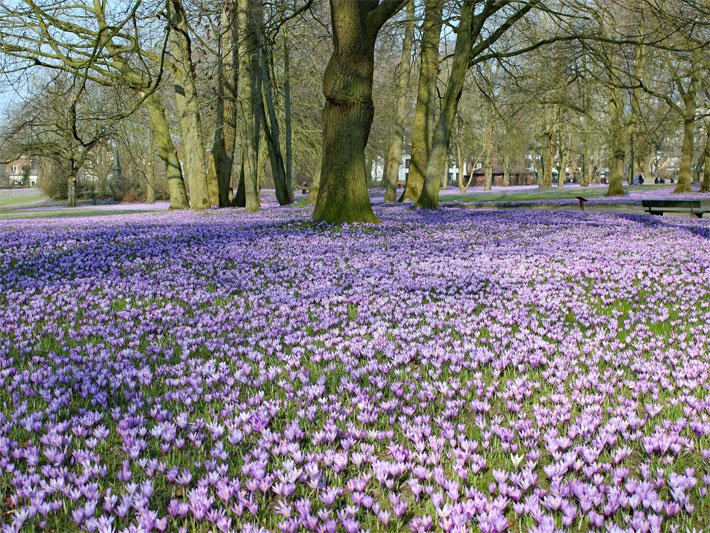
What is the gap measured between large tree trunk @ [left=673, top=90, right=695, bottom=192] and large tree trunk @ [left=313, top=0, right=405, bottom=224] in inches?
A: 1093

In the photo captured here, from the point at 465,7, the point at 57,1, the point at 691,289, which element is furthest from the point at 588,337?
the point at 57,1

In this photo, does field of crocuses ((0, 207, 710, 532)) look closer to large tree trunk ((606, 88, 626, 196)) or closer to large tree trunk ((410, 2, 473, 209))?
large tree trunk ((410, 2, 473, 209))

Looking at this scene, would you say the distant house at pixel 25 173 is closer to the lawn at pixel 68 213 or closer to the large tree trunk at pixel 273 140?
the lawn at pixel 68 213

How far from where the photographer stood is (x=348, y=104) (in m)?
11.6

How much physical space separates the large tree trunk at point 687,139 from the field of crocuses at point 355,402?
30.9 meters

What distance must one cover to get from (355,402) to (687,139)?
37.8 m

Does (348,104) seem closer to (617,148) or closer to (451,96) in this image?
(451,96)

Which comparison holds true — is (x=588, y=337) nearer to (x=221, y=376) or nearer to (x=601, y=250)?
(x=221, y=376)

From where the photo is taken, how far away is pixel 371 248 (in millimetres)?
9141

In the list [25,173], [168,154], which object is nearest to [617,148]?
[168,154]

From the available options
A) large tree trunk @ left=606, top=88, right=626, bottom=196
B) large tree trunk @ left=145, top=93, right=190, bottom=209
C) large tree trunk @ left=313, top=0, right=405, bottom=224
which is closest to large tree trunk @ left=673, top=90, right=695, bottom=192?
large tree trunk @ left=606, top=88, right=626, bottom=196

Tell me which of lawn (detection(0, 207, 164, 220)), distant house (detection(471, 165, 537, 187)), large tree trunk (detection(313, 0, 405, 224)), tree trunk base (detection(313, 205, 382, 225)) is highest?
distant house (detection(471, 165, 537, 187))

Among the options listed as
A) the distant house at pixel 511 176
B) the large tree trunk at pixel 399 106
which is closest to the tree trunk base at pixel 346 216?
the large tree trunk at pixel 399 106

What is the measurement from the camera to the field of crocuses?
81.7 inches
